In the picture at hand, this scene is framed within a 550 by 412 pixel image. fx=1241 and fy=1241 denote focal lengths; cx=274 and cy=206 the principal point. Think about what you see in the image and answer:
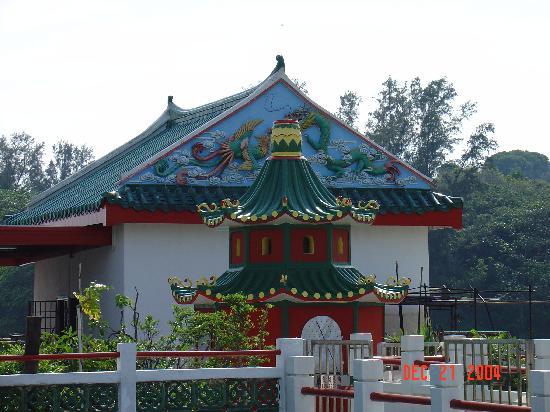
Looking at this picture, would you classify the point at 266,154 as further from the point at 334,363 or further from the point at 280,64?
the point at 334,363

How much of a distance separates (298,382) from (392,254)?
1365 centimetres

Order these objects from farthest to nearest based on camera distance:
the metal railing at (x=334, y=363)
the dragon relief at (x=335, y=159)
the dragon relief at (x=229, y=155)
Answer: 1. the dragon relief at (x=335, y=159)
2. the dragon relief at (x=229, y=155)
3. the metal railing at (x=334, y=363)

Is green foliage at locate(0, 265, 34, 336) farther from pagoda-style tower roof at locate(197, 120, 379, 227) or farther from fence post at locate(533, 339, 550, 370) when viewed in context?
fence post at locate(533, 339, 550, 370)

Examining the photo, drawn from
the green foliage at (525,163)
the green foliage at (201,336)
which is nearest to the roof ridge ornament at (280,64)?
the green foliage at (201,336)

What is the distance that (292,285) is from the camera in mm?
22250

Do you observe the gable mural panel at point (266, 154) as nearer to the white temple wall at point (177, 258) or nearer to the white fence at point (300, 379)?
the white temple wall at point (177, 258)

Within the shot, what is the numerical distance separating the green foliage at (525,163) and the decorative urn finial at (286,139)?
3683 inches

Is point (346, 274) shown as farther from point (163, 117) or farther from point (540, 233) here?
point (540, 233)

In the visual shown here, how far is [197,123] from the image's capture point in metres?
34.0

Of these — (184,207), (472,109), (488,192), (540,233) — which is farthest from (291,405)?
(472,109)

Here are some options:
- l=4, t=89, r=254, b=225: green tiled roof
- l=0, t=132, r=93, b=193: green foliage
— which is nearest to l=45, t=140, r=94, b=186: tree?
l=0, t=132, r=93, b=193: green foliage

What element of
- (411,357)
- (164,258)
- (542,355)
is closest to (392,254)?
(164,258)

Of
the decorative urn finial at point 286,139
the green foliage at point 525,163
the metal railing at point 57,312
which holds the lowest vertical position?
the metal railing at point 57,312

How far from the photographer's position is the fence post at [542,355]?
1931 cm
